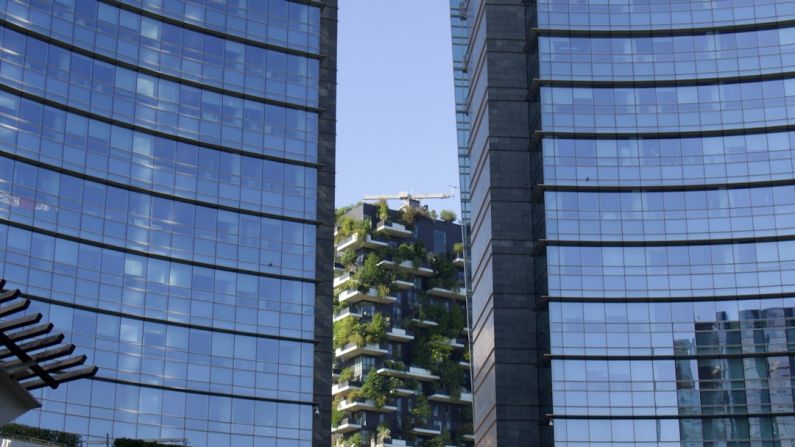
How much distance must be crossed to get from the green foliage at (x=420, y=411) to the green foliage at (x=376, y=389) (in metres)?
4.18

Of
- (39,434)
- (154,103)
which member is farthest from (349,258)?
(39,434)

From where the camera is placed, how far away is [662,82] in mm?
97375

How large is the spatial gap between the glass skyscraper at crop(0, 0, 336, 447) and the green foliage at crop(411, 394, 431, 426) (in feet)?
244

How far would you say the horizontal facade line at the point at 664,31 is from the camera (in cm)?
9744

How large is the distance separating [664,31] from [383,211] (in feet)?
277

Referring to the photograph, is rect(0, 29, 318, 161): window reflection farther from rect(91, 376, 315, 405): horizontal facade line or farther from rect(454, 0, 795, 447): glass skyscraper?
rect(91, 376, 315, 405): horizontal facade line

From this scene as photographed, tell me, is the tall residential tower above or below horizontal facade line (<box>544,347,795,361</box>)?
above

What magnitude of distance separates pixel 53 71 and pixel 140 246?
12388 millimetres

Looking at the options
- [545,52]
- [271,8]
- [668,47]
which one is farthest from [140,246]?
[668,47]

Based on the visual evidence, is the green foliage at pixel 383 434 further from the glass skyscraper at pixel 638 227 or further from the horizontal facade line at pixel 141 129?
the horizontal facade line at pixel 141 129

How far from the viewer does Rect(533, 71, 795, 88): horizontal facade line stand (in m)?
96.5

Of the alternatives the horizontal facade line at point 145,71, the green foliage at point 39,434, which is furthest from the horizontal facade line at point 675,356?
the green foliage at point 39,434

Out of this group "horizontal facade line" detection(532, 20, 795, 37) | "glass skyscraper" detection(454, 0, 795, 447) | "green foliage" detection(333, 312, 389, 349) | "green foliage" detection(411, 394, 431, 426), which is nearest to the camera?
"glass skyscraper" detection(454, 0, 795, 447)

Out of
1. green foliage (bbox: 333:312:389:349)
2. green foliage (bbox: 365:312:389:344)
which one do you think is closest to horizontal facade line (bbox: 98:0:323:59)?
green foliage (bbox: 333:312:389:349)
